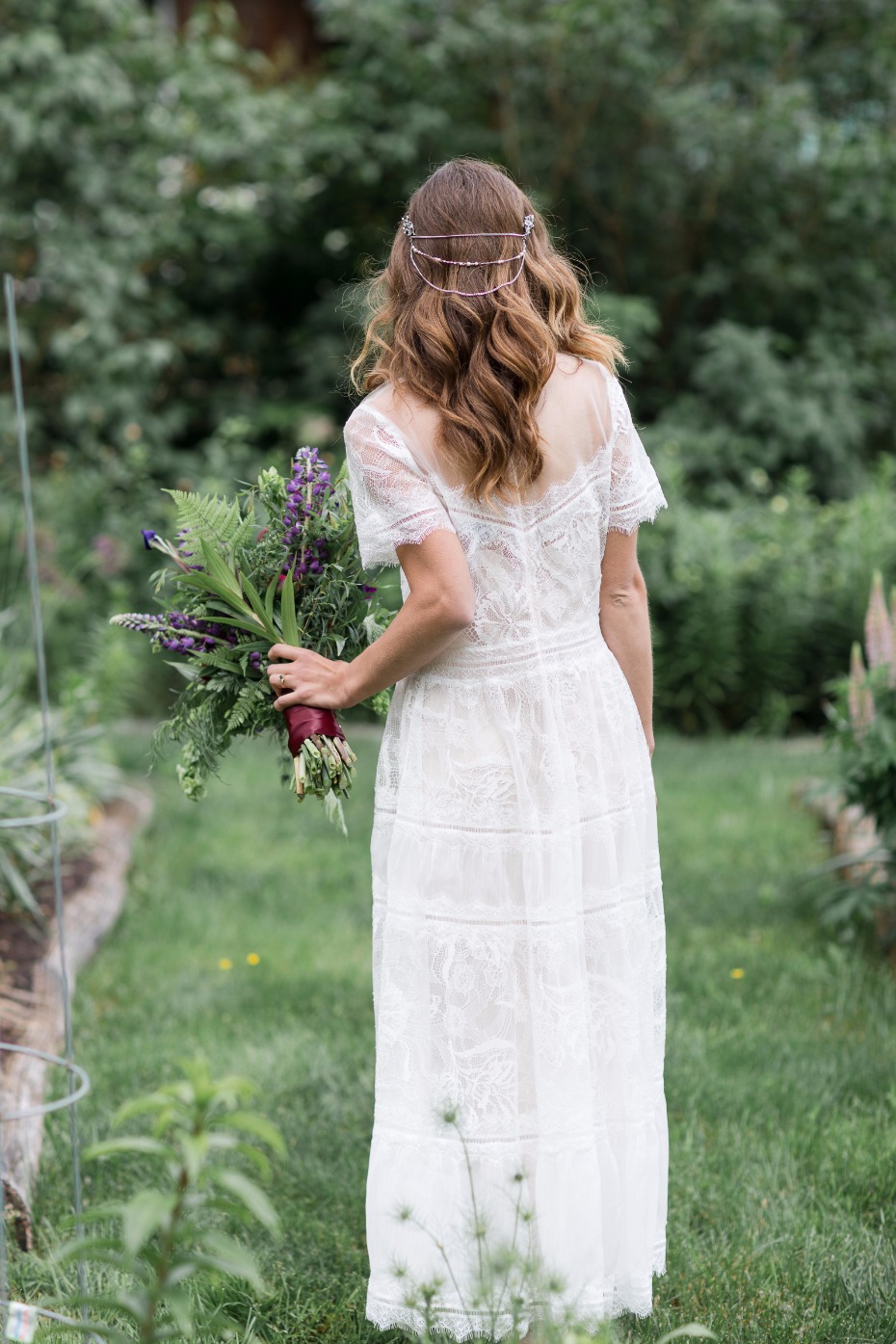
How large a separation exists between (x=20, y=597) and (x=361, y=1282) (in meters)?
4.37

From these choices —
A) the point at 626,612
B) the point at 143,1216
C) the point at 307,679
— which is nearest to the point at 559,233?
the point at 626,612

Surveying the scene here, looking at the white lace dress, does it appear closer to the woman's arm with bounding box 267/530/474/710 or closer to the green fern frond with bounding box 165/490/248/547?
the woman's arm with bounding box 267/530/474/710

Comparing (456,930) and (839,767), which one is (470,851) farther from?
(839,767)

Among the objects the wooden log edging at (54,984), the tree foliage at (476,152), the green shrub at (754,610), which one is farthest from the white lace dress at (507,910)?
the tree foliage at (476,152)

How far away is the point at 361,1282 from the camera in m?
2.72

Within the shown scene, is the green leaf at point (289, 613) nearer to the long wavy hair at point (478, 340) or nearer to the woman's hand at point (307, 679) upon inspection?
the woman's hand at point (307, 679)

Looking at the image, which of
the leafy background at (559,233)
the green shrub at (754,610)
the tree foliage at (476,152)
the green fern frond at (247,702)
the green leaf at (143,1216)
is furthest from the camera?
the tree foliage at (476,152)

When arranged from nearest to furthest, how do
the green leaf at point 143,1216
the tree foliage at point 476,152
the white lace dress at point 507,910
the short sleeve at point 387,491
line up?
the green leaf at point 143,1216 → the short sleeve at point 387,491 → the white lace dress at point 507,910 → the tree foliage at point 476,152

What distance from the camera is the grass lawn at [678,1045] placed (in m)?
2.68

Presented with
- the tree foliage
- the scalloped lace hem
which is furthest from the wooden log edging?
the tree foliage

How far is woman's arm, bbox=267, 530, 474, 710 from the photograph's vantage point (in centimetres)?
216

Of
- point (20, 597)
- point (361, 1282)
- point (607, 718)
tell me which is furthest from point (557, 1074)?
point (20, 597)

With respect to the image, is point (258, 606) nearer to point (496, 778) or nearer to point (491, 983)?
point (496, 778)

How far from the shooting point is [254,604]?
237 centimetres
